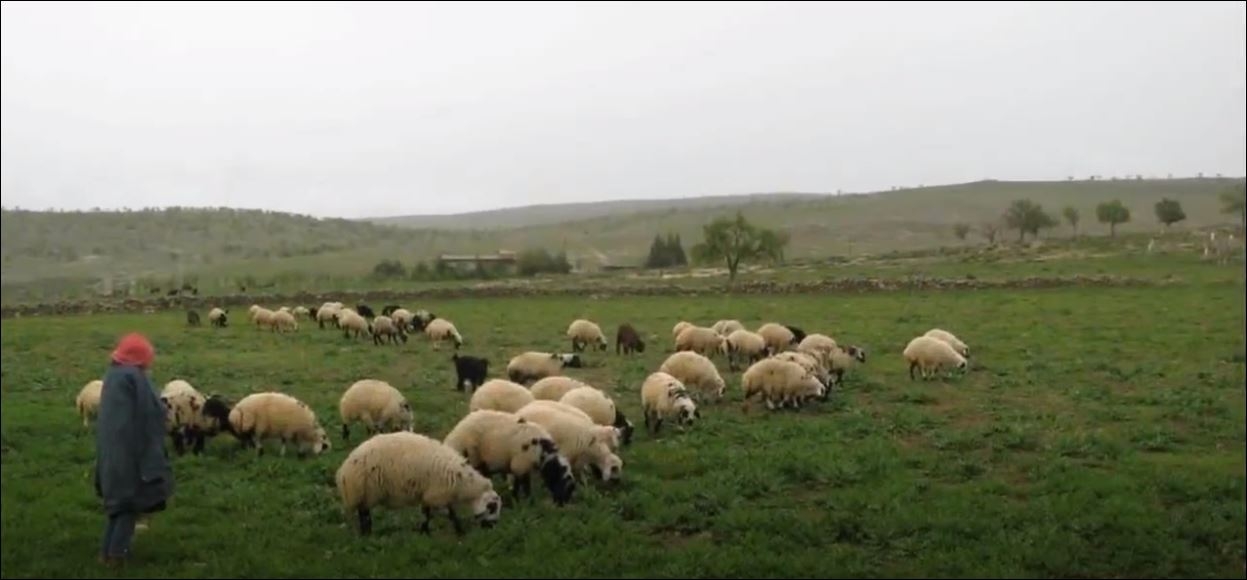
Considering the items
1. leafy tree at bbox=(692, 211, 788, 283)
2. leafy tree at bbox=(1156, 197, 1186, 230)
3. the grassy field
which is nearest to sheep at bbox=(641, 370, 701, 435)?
the grassy field

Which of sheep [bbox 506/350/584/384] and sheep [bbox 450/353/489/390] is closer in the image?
sheep [bbox 450/353/489/390]

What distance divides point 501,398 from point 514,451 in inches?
109

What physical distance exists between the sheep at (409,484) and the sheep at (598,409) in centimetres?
386

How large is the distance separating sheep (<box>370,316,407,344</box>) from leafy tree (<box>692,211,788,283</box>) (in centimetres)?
2550

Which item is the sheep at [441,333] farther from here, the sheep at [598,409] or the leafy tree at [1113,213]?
the leafy tree at [1113,213]

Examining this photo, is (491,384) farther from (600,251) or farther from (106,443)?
(600,251)

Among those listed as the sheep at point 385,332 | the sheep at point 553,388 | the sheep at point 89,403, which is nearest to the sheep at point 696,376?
the sheep at point 553,388

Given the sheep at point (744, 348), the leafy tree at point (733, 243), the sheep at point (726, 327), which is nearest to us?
the sheep at point (744, 348)

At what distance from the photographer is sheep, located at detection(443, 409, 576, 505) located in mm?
9953

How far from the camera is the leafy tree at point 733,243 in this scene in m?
52.9

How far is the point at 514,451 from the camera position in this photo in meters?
10.0

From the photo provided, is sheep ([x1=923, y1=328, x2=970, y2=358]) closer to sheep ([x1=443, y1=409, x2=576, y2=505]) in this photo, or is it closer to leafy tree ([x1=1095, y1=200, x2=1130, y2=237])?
sheep ([x1=443, y1=409, x2=576, y2=505])

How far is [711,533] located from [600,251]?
50.7 m

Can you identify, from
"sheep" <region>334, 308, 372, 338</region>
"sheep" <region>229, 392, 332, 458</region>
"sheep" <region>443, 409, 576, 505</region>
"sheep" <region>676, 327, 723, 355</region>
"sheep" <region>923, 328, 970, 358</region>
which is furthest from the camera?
"sheep" <region>334, 308, 372, 338</region>
